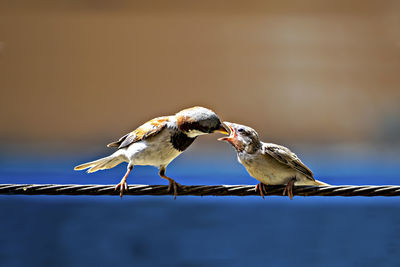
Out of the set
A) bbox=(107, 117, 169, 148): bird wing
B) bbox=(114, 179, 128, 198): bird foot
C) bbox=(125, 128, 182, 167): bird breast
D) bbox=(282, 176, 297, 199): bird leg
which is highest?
bbox=(107, 117, 169, 148): bird wing

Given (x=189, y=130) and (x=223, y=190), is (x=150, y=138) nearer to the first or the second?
(x=189, y=130)

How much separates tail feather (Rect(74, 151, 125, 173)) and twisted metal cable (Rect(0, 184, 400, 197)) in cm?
96

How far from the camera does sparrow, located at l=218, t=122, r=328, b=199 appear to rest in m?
3.90

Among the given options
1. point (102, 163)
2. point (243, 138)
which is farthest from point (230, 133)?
point (102, 163)

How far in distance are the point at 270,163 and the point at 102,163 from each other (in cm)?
156

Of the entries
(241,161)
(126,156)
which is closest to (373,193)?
(241,161)

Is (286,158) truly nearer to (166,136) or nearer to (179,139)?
(179,139)

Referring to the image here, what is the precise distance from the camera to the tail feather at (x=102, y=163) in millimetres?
4465

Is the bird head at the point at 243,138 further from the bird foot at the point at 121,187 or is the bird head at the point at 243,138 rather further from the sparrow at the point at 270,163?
the bird foot at the point at 121,187

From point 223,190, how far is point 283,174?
75 cm

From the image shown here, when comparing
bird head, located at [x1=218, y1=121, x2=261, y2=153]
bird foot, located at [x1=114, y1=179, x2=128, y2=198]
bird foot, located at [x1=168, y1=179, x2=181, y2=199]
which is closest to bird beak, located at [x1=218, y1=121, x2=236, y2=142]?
bird head, located at [x1=218, y1=121, x2=261, y2=153]

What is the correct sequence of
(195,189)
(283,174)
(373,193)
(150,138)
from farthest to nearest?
(150,138)
(283,174)
(195,189)
(373,193)

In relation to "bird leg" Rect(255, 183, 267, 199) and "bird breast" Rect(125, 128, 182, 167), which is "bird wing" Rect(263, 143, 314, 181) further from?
"bird breast" Rect(125, 128, 182, 167)

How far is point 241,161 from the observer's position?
3986 mm
